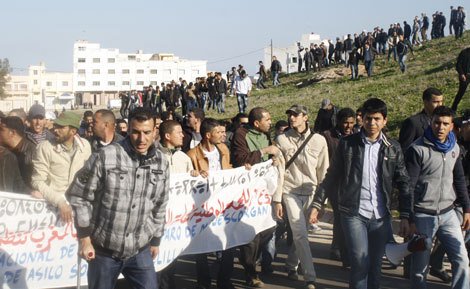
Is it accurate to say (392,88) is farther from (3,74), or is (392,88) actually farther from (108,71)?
(108,71)

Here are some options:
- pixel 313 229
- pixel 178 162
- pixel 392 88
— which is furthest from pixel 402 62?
pixel 178 162

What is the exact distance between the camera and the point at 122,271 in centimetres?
468

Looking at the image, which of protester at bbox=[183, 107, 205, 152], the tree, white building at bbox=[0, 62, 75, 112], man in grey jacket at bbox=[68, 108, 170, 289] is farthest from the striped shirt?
white building at bbox=[0, 62, 75, 112]

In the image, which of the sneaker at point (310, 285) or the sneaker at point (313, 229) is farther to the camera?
the sneaker at point (313, 229)

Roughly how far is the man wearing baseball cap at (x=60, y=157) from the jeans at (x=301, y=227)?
2237 mm

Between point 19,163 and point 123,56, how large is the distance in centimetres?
13290

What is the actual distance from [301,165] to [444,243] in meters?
1.88

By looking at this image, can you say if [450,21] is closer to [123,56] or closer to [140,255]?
[140,255]

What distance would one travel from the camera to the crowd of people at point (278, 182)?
450cm

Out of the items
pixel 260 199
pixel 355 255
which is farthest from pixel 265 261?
pixel 355 255

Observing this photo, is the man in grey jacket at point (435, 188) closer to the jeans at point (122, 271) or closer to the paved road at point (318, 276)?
the paved road at point (318, 276)

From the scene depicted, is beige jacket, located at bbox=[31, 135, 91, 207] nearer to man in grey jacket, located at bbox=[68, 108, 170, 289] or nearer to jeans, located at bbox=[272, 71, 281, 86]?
man in grey jacket, located at bbox=[68, 108, 170, 289]

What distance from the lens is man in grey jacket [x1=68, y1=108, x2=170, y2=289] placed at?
175 inches

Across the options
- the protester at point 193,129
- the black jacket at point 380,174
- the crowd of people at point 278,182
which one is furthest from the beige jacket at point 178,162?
the protester at point 193,129
